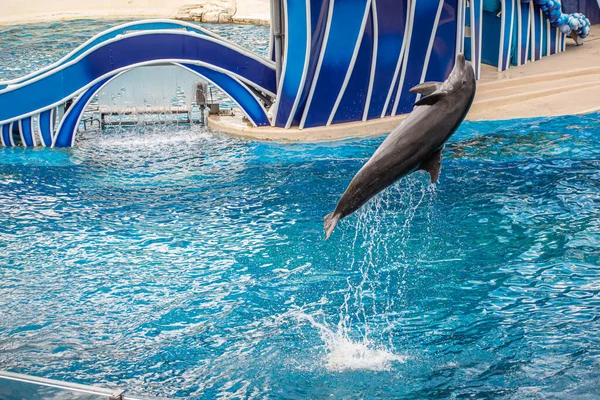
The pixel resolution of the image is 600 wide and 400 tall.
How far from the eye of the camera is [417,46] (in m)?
11.5

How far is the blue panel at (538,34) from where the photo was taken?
14125mm

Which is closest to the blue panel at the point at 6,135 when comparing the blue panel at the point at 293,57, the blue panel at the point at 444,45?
the blue panel at the point at 293,57

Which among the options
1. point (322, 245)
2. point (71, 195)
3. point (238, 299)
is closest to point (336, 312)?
point (238, 299)

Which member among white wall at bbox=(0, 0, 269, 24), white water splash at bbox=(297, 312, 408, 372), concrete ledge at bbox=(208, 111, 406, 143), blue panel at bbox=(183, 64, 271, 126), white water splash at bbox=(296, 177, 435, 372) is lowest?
white water splash at bbox=(297, 312, 408, 372)

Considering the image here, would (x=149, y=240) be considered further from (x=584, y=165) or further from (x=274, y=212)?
(x=584, y=165)

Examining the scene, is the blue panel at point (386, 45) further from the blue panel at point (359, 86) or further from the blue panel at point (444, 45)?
the blue panel at point (444, 45)

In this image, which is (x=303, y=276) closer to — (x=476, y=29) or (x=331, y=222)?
(x=331, y=222)

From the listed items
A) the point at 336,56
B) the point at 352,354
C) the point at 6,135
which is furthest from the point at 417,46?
the point at 352,354

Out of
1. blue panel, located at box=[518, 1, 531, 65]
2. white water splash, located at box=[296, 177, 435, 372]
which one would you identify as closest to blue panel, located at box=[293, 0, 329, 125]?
white water splash, located at box=[296, 177, 435, 372]

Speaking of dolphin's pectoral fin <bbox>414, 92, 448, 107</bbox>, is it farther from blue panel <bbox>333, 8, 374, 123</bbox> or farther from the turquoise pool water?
blue panel <bbox>333, 8, 374, 123</bbox>

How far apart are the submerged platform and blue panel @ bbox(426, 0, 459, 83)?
0.70 meters

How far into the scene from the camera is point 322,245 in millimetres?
7492

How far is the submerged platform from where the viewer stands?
37.1 ft

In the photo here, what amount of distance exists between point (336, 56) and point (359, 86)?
62cm
